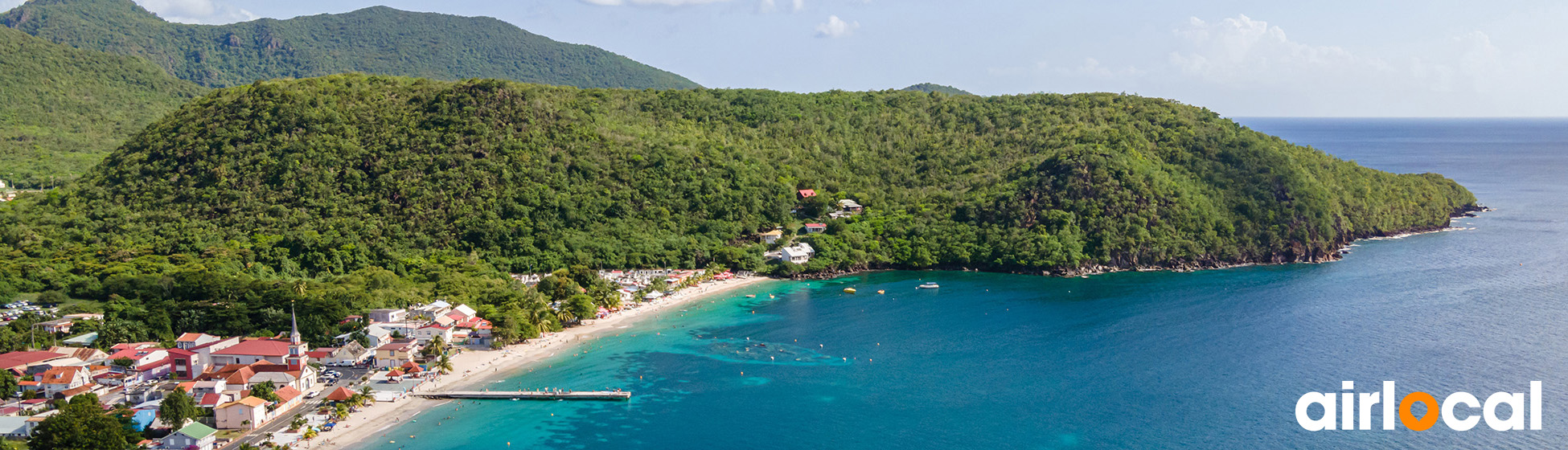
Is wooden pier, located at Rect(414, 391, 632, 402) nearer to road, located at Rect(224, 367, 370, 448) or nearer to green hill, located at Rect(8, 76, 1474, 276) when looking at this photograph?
road, located at Rect(224, 367, 370, 448)

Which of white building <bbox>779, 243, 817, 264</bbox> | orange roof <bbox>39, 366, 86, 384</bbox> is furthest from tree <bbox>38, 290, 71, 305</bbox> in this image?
white building <bbox>779, 243, 817, 264</bbox>

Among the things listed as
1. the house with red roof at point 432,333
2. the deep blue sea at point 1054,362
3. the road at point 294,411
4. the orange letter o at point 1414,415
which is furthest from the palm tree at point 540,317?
the orange letter o at point 1414,415

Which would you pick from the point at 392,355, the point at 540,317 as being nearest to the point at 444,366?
the point at 392,355

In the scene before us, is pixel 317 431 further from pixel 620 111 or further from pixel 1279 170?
pixel 1279 170

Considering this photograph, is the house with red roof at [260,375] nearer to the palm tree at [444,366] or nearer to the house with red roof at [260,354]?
A: the house with red roof at [260,354]

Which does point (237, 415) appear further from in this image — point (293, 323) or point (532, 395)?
point (532, 395)

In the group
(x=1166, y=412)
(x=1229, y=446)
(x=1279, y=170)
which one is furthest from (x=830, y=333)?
(x=1279, y=170)
